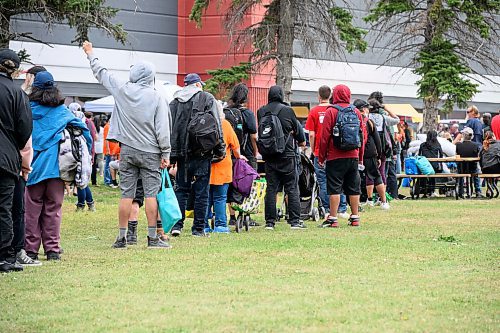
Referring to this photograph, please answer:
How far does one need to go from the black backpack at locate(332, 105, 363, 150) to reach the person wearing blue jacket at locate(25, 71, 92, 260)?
15.8 ft

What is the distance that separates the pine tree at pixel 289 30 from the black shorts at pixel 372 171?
336 inches

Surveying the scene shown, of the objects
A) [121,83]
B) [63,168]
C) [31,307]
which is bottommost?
[31,307]

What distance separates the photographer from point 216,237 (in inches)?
527

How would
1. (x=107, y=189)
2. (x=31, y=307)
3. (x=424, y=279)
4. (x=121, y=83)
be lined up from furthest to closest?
(x=107, y=189)
(x=121, y=83)
(x=424, y=279)
(x=31, y=307)

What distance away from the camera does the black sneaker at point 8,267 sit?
9.75 meters

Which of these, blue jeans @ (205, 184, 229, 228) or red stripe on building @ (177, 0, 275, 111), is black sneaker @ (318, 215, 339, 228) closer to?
blue jeans @ (205, 184, 229, 228)

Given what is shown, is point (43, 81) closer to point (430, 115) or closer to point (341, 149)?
point (341, 149)

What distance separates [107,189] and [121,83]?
1533 cm

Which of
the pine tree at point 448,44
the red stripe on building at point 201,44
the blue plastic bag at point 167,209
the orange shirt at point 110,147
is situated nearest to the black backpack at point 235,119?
the blue plastic bag at point 167,209

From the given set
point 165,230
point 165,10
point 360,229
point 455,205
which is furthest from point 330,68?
point 165,230

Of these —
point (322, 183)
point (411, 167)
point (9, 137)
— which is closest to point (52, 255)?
point (9, 137)

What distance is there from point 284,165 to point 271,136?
1.72 feet

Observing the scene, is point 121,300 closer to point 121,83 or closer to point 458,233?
point 121,83

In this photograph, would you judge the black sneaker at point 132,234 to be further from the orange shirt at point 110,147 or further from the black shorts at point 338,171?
the orange shirt at point 110,147
